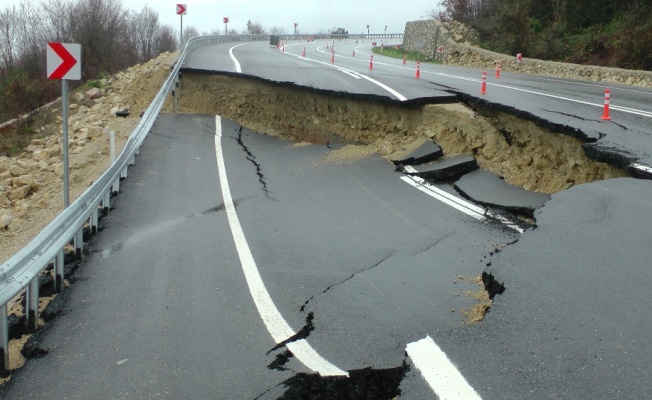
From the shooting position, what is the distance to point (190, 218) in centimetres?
833

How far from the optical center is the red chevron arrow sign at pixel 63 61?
894 centimetres

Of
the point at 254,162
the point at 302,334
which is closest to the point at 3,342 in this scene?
the point at 302,334

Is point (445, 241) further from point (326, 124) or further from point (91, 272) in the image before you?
point (326, 124)

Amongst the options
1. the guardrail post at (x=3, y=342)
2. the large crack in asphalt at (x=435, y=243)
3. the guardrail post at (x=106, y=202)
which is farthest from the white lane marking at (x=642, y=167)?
the guardrail post at (x=106, y=202)

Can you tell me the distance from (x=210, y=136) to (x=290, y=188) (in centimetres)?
492

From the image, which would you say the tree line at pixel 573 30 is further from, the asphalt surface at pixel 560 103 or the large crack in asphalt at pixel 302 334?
the large crack in asphalt at pixel 302 334

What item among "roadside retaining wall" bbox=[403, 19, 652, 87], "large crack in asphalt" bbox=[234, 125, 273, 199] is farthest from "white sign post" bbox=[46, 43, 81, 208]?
"roadside retaining wall" bbox=[403, 19, 652, 87]

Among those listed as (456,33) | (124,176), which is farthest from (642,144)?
(456,33)

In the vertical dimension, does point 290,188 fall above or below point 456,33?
below

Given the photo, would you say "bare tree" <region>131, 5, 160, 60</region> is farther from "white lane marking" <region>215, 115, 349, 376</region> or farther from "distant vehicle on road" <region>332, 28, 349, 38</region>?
"white lane marking" <region>215, 115, 349, 376</region>

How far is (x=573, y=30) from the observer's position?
29.5m

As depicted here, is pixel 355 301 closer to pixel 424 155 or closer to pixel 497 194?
pixel 497 194

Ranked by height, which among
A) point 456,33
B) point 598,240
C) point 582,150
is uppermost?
point 456,33

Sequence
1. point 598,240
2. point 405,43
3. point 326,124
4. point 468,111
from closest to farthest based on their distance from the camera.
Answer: point 598,240, point 468,111, point 326,124, point 405,43
